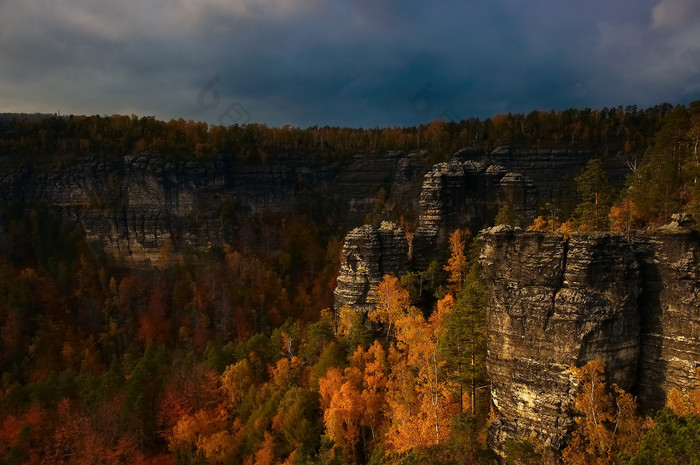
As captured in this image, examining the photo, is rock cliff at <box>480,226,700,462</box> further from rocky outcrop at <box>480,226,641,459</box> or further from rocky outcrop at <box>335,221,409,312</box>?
rocky outcrop at <box>335,221,409,312</box>

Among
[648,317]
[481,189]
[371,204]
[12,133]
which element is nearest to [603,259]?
[648,317]

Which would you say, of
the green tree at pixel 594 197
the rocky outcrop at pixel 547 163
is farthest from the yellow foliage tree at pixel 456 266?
the rocky outcrop at pixel 547 163

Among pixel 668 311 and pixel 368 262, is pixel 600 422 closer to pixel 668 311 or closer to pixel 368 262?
pixel 668 311

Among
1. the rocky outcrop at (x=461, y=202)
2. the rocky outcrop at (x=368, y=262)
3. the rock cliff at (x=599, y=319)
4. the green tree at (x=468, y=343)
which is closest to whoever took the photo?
the rock cliff at (x=599, y=319)

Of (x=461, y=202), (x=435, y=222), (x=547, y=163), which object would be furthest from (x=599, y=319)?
(x=547, y=163)

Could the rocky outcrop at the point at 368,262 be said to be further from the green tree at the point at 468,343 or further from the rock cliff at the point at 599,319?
the rock cliff at the point at 599,319

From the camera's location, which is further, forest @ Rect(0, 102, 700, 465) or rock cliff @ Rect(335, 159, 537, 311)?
rock cliff @ Rect(335, 159, 537, 311)

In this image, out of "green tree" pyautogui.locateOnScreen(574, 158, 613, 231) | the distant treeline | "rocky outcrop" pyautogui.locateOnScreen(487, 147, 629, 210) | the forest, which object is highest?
the distant treeline

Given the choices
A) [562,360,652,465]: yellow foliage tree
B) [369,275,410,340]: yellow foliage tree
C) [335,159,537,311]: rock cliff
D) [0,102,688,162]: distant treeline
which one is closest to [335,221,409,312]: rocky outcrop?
[335,159,537,311]: rock cliff
